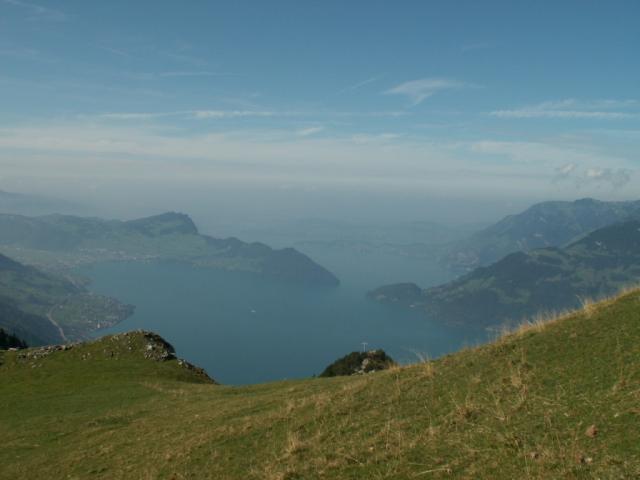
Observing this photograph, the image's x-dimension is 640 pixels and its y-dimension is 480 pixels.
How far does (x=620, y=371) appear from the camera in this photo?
36.2 ft

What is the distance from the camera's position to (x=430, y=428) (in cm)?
1080

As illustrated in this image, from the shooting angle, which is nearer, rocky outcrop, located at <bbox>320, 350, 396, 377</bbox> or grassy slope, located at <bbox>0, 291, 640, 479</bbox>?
grassy slope, located at <bbox>0, 291, 640, 479</bbox>

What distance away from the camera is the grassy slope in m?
8.95

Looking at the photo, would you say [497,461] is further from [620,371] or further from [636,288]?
[636,288]

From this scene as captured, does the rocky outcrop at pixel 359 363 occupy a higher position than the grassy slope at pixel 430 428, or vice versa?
the grassy slope at pixel 430 428

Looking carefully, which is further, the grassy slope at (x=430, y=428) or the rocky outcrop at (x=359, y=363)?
the rocky outcrop at (x=359, y=363)

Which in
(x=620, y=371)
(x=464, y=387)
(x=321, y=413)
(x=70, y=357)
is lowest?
(x=70, y=357)

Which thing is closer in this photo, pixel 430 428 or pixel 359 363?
pixel 430 428

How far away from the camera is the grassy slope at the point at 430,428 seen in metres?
8.95

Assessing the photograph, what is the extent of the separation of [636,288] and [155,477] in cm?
1811

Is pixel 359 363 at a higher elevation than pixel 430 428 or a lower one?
lower

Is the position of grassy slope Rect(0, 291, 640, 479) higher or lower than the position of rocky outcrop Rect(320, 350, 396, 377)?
higher

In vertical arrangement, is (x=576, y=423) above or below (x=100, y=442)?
above

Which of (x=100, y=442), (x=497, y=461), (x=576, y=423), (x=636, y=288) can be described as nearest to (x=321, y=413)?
(x=497, y=461)
